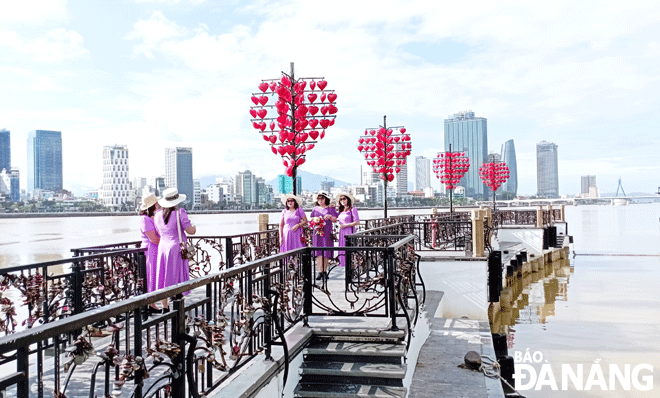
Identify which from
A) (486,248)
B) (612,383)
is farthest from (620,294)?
(612,383)

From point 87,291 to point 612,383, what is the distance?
398 inches

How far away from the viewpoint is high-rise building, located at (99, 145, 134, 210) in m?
109

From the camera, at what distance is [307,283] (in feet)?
19.2

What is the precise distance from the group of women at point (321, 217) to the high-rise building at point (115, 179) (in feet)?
356

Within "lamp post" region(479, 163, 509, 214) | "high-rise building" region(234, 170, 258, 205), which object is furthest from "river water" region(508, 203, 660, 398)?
"high-rise building" region(234, 170, 258, 205)

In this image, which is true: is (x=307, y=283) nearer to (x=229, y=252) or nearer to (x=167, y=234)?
(x=167, y=234)

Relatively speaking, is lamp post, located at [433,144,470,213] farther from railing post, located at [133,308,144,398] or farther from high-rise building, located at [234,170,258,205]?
high-rise building, located at [234,170,258,205]

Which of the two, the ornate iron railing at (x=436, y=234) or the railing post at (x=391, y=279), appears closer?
the railing post at (x=391, y=279)

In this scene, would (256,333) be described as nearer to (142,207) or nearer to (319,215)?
(142,207)

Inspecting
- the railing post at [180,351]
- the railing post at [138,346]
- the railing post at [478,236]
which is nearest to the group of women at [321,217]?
the railing post at [478,236]

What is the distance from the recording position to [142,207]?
6.93 m

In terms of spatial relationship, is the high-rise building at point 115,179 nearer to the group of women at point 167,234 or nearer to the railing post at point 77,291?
the group of women at point 167,234

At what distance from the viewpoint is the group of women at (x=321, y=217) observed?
846 cm

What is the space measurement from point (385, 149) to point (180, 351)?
17897 millimetres
